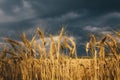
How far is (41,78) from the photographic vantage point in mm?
6719

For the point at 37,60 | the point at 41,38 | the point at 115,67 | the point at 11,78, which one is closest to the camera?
the point at 41,38

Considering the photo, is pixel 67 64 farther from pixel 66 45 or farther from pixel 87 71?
pixel 87 71

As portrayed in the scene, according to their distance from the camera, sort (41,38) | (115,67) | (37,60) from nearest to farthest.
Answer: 1. (41,38)
2. (37,60)
3. (115,67)

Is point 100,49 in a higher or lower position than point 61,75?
higher

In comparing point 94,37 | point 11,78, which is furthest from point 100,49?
point 11,78

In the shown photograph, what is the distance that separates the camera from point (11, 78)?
7.47m

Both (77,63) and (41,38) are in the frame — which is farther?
(77,63)

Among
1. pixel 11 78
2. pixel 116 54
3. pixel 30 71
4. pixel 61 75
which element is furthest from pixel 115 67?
pixel 11 78

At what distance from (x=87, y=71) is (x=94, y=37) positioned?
4.17 ft

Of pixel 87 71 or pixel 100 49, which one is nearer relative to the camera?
pixel 100 49

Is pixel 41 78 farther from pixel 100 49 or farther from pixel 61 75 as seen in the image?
A: pixel 100 49

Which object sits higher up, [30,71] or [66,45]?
[66,45]

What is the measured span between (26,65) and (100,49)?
1551 mm

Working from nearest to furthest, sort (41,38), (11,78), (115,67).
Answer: (41,38)
(115,67)
(11,78)
